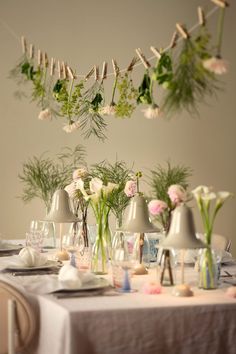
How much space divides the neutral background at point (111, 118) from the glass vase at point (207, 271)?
3806 millimetres

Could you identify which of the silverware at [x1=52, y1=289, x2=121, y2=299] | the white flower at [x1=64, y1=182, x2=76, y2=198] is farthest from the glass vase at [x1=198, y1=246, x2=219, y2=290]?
the white flower at [x1=64, y1=182, x2=76, y2=198]

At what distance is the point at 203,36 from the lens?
2.79m

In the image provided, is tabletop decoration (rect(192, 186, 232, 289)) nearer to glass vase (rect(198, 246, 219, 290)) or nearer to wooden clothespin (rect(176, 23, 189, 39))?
glass vase (rect(198, 246, 219, 290))

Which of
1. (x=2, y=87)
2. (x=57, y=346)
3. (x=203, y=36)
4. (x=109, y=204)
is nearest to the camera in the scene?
(x=57, y=346)

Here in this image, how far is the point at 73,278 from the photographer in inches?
113

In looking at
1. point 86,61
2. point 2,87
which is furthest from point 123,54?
point 2,87

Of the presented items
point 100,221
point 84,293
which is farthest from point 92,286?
point 100,221

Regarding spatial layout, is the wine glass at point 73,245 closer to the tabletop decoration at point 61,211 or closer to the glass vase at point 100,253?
the glass vase at point 100,253

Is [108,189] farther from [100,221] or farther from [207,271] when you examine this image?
[207,271]

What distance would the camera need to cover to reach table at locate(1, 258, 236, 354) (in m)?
2.54

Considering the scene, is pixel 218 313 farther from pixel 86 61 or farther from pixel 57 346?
pixel 86 61

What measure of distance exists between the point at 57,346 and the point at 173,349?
1.35ft

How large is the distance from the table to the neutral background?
397 cm

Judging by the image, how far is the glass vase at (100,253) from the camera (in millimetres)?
3453
